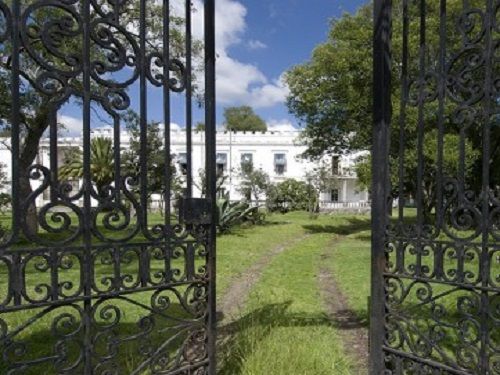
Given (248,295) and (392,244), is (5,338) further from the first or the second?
(248,295)

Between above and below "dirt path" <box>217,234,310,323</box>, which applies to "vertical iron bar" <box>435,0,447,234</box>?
above

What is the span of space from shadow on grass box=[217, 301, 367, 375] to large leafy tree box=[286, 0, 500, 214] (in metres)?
5.33

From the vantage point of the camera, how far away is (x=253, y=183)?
2902cm

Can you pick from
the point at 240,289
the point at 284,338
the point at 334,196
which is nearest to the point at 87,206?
the point at 284,338

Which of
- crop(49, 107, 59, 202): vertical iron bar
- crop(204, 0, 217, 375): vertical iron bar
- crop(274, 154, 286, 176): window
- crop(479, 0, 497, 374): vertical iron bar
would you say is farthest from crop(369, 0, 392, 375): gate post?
crop(274, 154, 286, 176): window

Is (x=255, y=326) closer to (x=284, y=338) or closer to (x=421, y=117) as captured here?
(x=284, y=338)

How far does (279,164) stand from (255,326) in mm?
34036

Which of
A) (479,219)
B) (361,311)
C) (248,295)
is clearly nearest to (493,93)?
(479,219)

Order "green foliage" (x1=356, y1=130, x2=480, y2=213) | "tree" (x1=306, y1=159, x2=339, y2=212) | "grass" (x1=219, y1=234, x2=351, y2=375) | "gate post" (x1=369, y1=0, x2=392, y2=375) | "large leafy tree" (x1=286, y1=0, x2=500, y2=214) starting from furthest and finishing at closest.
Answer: "tree" (x1=306, y1=159, x2=339, y2=212) → "large leafy tree" (x1=286, y1=0, x2=500, y2=214) → "green foliage" (x1=356, y1=130, x2=480, y2=213) → "grass" (x1=219, y1=234, x2=351, y2=375) → "gate post" (x1=369, y1=0, x2=392, y2=375)

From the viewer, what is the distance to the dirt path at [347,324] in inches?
153

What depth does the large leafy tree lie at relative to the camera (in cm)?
1041

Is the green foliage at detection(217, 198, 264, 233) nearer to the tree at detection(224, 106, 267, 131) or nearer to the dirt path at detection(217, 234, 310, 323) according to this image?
the dirt path at detection(217, 234, 310, 323)

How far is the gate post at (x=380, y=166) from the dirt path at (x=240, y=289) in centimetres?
225

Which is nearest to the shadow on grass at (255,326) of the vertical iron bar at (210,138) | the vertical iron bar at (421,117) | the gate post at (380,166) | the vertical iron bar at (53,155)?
the vertical iron bar at (210,138)
